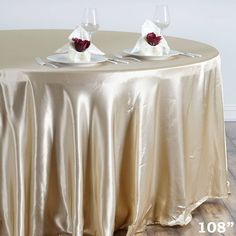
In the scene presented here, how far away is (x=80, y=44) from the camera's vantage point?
2119 mm

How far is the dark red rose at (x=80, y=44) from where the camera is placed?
6.96 ft

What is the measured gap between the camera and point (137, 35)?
3.15 meters

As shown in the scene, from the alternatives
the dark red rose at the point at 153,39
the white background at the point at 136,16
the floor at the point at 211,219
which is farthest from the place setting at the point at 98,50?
the white background at the point at 136,16

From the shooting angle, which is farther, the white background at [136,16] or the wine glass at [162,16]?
the white background at [136,16]

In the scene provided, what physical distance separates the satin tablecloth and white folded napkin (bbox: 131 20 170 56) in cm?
9

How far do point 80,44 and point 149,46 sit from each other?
1.18ft

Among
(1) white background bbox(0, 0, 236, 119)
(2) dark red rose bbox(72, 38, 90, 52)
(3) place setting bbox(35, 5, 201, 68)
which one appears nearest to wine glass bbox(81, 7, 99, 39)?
(3) place setting bbox(35, 5, 201, 68)

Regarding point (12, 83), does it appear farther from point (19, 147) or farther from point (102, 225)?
point (102, 225)

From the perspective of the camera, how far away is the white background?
397cm

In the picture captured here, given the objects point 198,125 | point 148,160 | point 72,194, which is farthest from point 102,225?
point 198,125

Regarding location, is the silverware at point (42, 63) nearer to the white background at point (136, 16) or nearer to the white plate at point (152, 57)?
the white plate at point (152, 57)

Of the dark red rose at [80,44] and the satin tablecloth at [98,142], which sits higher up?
the dark red rose at [80,44]

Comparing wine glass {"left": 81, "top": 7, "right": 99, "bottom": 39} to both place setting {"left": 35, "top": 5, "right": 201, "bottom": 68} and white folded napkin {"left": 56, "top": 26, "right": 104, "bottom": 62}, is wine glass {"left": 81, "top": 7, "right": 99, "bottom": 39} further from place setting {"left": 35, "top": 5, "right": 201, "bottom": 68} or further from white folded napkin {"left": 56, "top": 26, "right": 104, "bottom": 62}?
white folded napkin {"left": 56, "top": 26, "right": 104, "bottom": 62}

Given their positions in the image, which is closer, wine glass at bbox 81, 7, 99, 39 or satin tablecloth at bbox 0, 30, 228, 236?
satin tablecloth at bbox 0, 30, 228, 236
